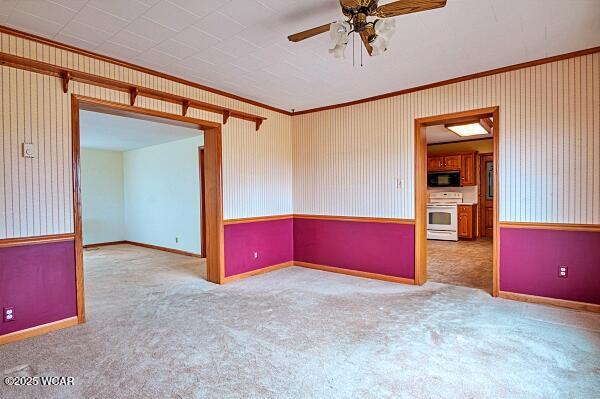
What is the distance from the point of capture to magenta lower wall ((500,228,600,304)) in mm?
3311

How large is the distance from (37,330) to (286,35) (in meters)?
3.36

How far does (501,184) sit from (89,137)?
7089 millimetres

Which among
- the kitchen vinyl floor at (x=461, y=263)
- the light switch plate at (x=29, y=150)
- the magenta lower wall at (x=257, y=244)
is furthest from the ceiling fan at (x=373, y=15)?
the kitchen vinyl floor at (x=461, y=263)

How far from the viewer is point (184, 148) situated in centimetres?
680

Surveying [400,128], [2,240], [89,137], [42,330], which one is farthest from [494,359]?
[89,137]

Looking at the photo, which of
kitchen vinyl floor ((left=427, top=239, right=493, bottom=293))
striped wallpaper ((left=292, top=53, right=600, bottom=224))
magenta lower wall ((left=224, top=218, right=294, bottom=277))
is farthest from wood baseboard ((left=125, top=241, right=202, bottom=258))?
kitchen vinyl floor ((left=427, top=239, right=493, bottom=293))

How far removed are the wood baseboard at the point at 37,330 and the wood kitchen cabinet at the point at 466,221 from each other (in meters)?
7.86

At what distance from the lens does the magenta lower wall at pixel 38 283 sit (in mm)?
2775

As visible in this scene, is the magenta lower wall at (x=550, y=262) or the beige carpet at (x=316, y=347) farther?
the magenta lower wall at (x=550, y=262)

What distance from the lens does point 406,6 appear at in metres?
2.05

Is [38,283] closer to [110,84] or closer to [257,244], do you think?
[110,84]

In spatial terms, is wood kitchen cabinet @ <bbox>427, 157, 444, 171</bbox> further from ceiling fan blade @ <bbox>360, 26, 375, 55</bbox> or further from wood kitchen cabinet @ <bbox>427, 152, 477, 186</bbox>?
ceiling fan blade @ <bbox>360, 26, 375, 55</bbox>

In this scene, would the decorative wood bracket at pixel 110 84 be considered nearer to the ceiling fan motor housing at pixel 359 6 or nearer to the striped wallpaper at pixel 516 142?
the striped wallpaper at pixel 516 142

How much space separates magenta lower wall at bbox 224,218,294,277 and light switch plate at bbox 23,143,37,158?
2.28 meters
